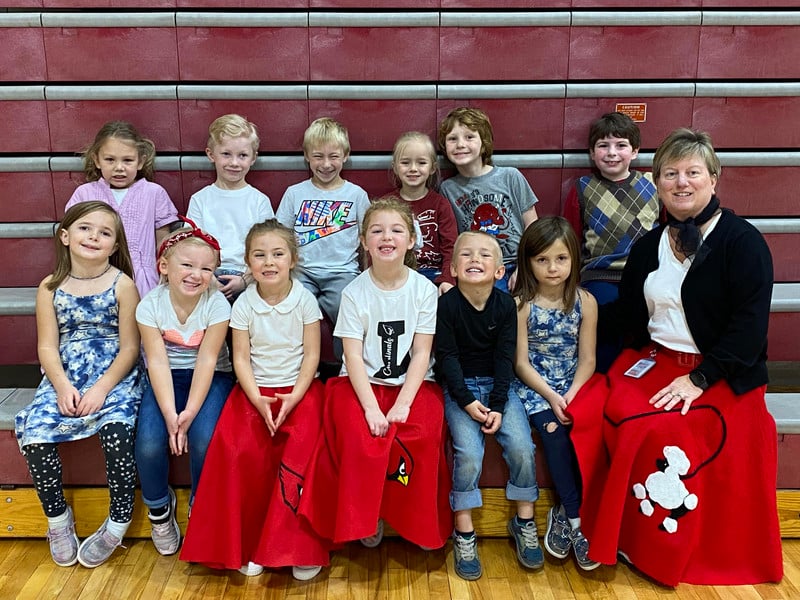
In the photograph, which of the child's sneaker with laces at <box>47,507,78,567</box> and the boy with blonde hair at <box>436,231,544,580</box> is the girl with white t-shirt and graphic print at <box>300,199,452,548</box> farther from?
the child's sneaker with laces at <box>47,507,78,567</box>

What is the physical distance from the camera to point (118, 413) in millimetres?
1955

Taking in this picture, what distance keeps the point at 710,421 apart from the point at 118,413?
1636 mm

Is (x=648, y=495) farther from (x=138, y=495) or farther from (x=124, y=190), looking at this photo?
(x=124, y=190)

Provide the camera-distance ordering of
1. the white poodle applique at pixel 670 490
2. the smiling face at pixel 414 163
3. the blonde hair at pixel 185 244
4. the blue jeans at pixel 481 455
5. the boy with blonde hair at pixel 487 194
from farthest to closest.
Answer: the boy with blonde hair at pixel 487 194 → the smiling face at pixel 414 163 → the blonde hair at pixel 185 244 → the blue jeans at pixel 481 455 → the white poodle applique at pixel 670 490

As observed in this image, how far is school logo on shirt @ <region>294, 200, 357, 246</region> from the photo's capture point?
8.20 feet

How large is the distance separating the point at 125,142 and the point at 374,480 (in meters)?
1.56

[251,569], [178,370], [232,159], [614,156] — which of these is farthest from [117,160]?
[614,156]

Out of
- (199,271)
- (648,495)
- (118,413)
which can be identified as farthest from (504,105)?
(118,413)

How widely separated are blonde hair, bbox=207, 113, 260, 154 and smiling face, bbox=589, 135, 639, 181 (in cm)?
129

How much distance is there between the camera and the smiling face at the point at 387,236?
6.57ft

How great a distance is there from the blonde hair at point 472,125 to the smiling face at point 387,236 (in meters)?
0.66

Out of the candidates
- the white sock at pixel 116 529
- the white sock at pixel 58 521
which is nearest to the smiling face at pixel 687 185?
the white sock at pixel 116 529

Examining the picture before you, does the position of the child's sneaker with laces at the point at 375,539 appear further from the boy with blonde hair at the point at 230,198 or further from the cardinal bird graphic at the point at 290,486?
the boy with blonde hair at the point at 230,198

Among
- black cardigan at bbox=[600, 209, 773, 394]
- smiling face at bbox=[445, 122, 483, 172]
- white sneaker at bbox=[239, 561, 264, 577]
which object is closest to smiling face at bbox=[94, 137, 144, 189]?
smiling face at bbox=[445, 122, 483, 172]
